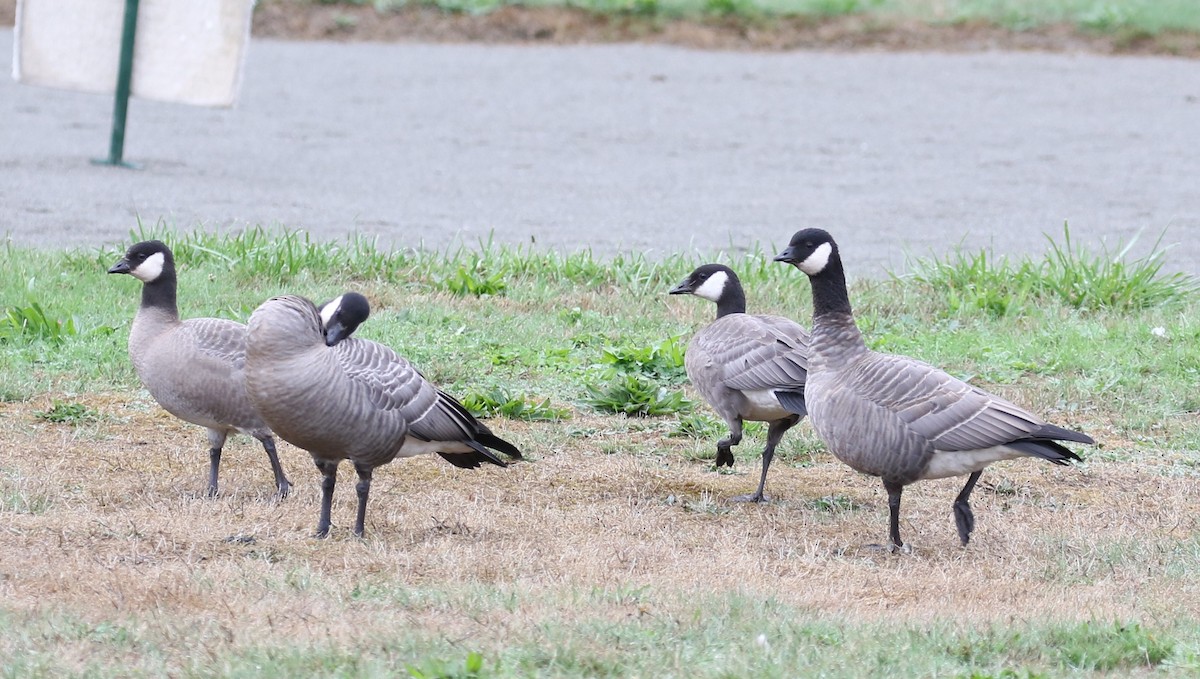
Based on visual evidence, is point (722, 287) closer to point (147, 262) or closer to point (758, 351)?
point (758, 351)

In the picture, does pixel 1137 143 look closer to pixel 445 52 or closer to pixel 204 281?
pixel 445 52

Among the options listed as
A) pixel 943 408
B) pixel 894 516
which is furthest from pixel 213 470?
pixel 943 408

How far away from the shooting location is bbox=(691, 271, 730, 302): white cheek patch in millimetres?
7773

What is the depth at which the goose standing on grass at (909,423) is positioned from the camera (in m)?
5.78

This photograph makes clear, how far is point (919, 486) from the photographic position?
23.4ft

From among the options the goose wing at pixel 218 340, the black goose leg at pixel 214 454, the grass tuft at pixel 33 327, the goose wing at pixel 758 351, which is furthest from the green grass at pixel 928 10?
the black goose leg at pixel 214 454

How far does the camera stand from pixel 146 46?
1244cm

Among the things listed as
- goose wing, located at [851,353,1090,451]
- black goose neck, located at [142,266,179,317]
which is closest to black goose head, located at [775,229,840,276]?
goose wing, located at [851,353,1090,451]

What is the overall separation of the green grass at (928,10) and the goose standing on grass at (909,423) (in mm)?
13552

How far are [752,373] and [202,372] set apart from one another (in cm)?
246

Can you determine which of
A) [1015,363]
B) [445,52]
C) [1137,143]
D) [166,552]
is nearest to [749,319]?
[1015,363]

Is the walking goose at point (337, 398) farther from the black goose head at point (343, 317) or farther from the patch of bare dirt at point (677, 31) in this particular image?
the patch of bare dirt at point (677, 31)

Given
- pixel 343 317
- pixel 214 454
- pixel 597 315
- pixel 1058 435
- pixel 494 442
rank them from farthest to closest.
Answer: pixel 597 315 → pixel 214 454 → pixel 494 442 → pixel 343 317 → pixel 1058 435

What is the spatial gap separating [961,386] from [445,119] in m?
10.5
